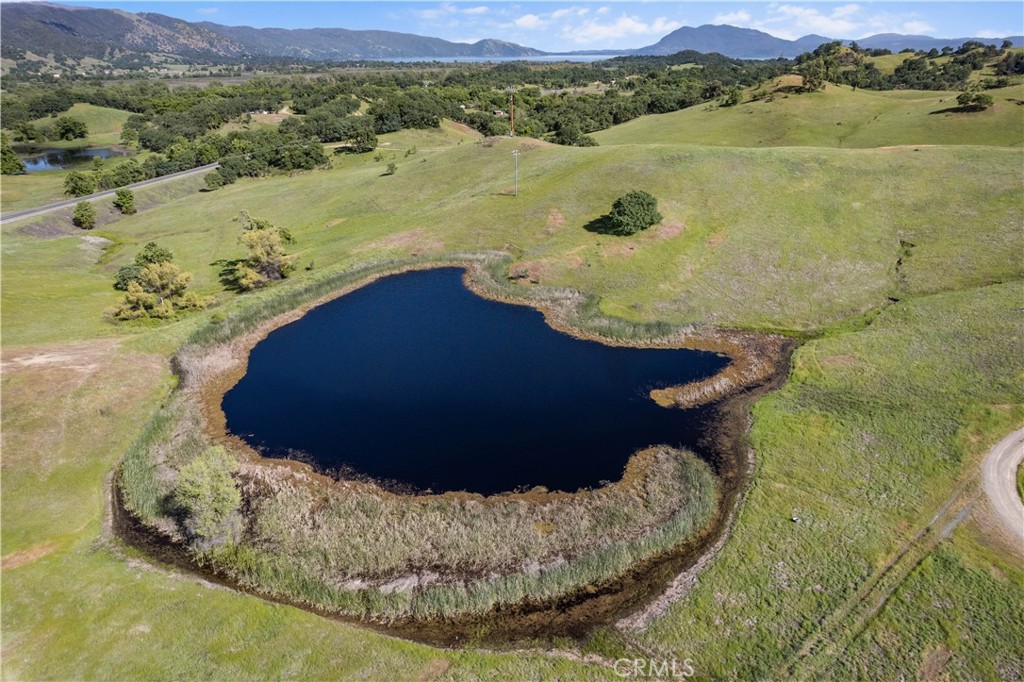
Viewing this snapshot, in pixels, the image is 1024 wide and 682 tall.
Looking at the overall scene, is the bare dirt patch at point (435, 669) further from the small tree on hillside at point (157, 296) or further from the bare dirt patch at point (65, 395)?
the small tree on hillside at point (157, 296)

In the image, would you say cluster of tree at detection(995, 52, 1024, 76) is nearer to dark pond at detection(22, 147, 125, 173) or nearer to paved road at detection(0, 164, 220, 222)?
paved road at detection(0, 164, 220, 222)

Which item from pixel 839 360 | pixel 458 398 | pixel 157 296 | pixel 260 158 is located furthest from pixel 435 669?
pixel 260 158

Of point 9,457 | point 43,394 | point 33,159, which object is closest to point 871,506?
point 9,457

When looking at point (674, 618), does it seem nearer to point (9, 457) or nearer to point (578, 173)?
point (9, 457)

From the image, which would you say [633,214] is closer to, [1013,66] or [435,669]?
[435,669]

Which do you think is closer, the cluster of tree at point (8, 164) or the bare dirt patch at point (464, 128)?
the cluster of tree at point (8, 164)

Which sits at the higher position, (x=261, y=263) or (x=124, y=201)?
(x=124, y=201)

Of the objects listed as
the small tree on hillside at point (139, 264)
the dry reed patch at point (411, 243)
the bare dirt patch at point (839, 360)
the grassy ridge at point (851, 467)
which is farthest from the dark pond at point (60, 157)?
the bare dirt patch at point (839, 360)
